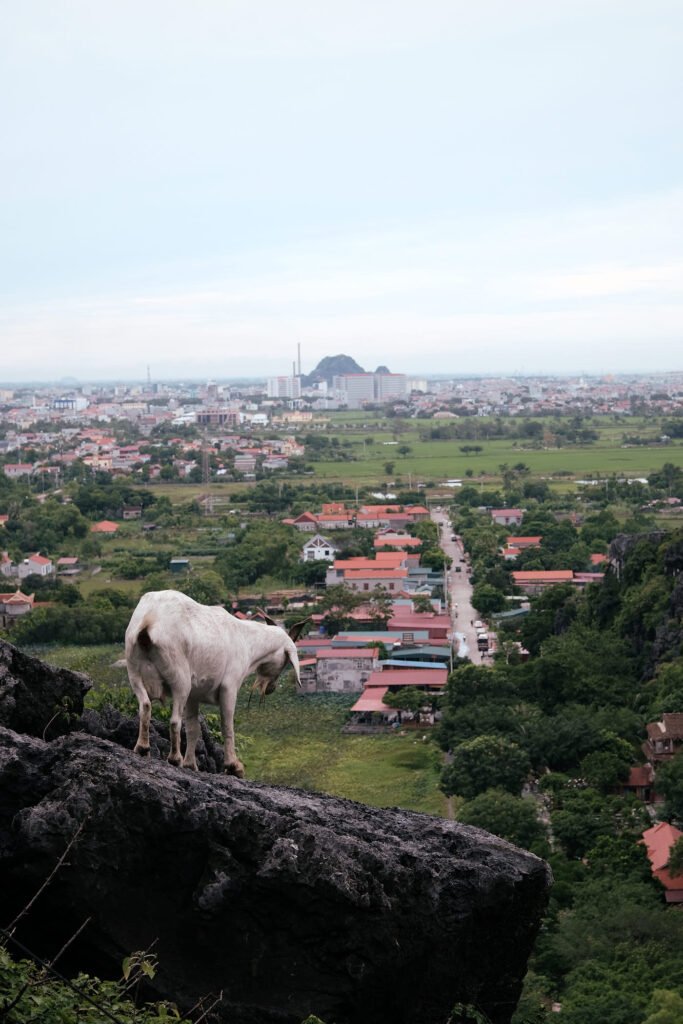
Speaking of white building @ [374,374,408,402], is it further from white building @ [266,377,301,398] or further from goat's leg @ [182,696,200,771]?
goat's leg @ [182,696,200,771]

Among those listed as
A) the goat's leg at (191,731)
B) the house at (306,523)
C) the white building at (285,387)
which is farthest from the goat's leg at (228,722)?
the white building at (285,387)

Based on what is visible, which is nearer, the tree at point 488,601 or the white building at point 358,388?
the tree at point 488,601

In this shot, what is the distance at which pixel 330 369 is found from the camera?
557 ft

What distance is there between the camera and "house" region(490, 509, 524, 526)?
4200 centimetres

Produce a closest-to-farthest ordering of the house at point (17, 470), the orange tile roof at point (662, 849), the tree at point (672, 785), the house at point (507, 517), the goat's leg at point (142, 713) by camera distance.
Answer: the goat's leg at point (142, 713) < the orange tile roof at point (662, 849) < the tree at point (672, 785) < the house at point (507, 517) < the house at point (17, 470)

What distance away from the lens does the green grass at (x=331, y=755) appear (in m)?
16.0

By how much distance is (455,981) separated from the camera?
463 centimetres

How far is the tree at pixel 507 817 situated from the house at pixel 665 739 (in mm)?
2670

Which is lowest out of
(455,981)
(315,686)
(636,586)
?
(315,686)

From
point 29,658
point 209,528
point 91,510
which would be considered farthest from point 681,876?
point 91,510

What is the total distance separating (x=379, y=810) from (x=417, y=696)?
15.2 metres

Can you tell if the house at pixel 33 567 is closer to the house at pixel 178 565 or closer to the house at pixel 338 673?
the house at pixel 178 565

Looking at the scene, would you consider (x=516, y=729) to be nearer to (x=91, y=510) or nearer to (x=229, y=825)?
(x=229, y=825)

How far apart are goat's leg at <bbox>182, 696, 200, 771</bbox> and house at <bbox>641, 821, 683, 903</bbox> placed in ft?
27.4
